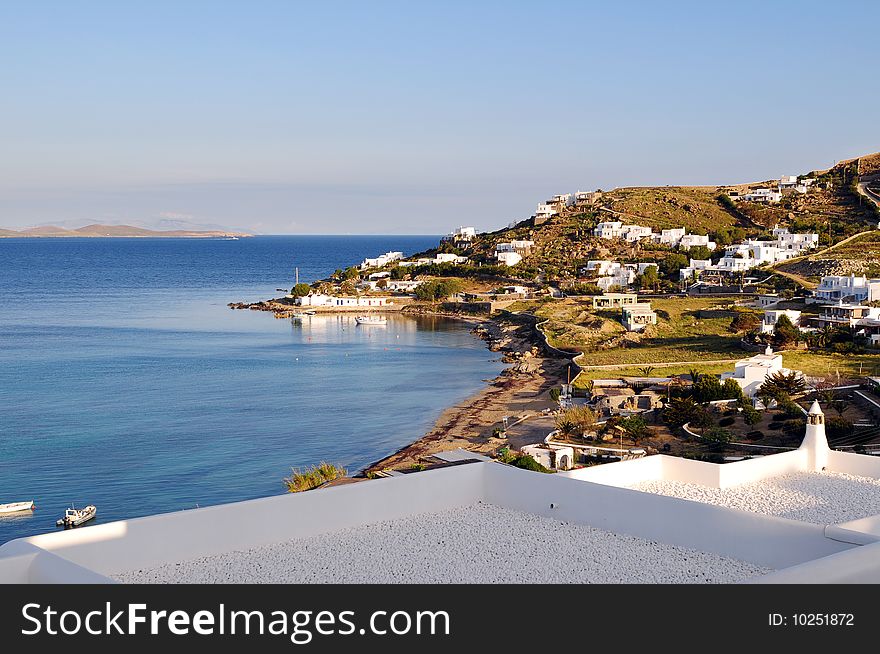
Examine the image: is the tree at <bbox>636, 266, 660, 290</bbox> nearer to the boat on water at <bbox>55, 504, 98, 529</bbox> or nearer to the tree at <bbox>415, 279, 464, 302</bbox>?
the tree at <bbox>415, 279, 464, 302</bbox>

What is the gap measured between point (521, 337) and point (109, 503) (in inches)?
1203

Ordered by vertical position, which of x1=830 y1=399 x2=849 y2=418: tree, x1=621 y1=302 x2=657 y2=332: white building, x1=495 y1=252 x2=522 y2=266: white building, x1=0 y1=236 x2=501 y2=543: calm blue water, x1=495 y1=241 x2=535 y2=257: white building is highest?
x1=495 y1=241 x2=535 y2=257: white building

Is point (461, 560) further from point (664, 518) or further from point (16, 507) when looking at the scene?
point (16, 507)

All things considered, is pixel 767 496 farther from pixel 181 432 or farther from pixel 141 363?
pixel 141 363

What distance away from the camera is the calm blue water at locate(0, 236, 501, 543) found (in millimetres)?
22516

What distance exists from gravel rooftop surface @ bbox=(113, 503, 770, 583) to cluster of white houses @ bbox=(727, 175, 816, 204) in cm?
8711

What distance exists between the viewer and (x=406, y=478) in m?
9.84

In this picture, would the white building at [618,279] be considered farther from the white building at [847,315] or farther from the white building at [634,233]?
the white building at [847,315]

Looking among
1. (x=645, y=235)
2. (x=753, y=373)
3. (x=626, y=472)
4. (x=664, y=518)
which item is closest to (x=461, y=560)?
(x=664, y=518)

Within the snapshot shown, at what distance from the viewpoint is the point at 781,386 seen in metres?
26.8

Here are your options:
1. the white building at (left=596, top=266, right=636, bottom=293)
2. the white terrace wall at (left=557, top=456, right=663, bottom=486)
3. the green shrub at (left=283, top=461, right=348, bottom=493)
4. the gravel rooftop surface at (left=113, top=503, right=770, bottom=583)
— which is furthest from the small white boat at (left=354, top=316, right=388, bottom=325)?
the gravel rooftop surface at (left=113, top=503, right=770, bottom=583)

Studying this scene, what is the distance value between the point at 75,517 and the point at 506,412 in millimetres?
14589

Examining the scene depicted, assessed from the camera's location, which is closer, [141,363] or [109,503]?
[109,503]

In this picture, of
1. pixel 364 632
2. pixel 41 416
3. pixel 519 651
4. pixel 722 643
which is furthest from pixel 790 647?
pixel 41 416
